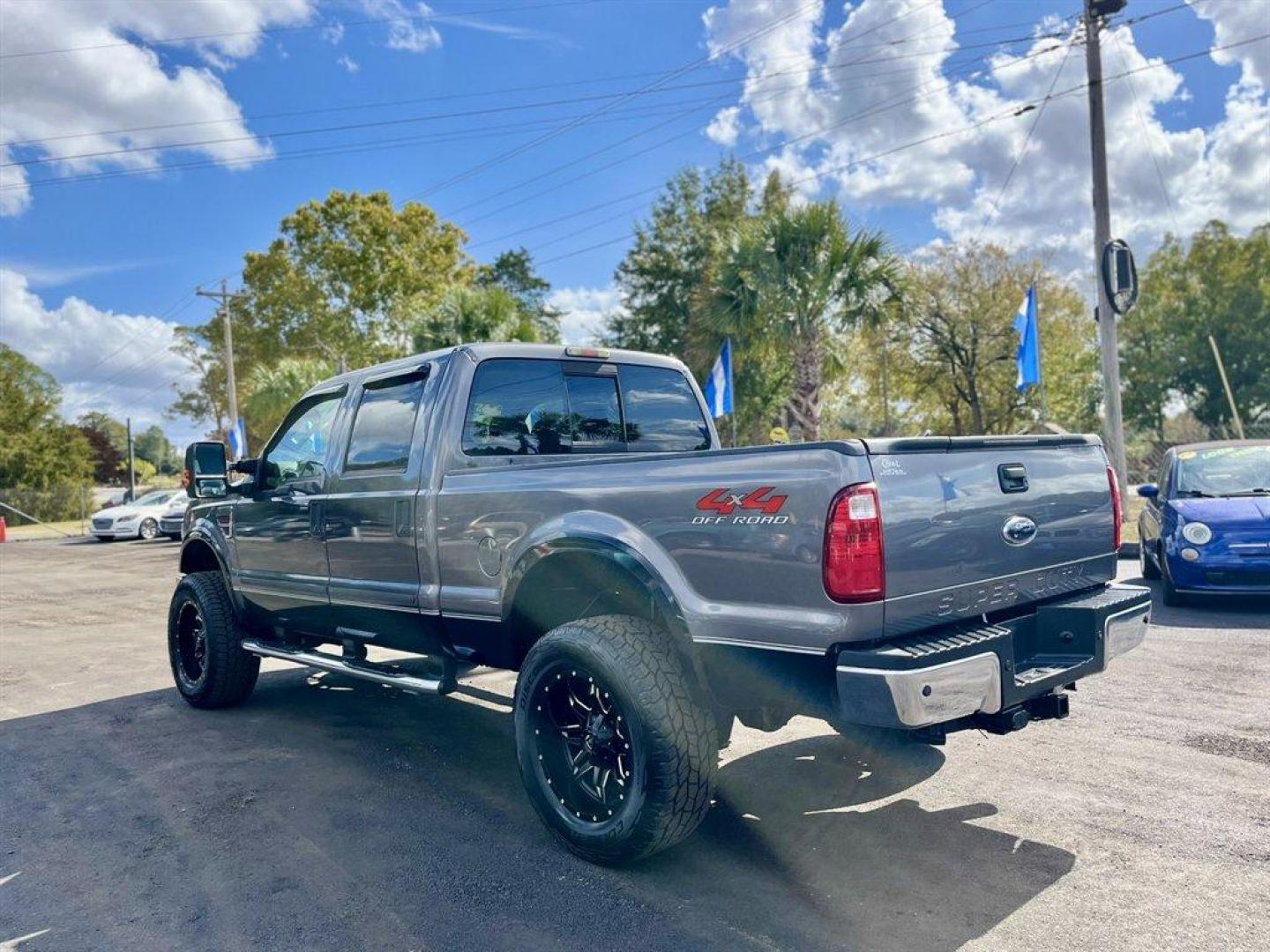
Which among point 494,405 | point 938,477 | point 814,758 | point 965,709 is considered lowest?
point 814,758

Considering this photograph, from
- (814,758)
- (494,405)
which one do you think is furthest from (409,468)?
(814,758)

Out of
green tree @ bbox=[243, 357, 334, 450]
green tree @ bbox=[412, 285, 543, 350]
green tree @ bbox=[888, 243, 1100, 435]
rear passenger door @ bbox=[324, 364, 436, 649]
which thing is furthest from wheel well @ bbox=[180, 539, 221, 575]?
green tree @ bbox=[888, 243, 1100, 435]

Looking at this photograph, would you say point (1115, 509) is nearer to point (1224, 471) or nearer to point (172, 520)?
point (1224, 471)

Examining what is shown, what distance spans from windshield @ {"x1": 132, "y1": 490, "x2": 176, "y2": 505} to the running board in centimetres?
2583

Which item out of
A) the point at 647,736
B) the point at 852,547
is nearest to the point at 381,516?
the point at 647,736

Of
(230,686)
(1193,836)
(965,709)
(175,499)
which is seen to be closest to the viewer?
(965,709)

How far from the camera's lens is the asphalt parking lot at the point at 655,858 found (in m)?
3.01

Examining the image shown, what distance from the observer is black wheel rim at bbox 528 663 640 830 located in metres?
3.44

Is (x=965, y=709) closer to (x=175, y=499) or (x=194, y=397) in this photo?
(x=175, y=499)

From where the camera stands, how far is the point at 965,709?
2990 mm

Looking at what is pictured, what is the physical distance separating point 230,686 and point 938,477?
4572 mm

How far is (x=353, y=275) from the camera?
3891 cm

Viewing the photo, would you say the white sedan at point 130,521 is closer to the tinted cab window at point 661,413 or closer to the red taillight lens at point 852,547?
the tinted cab window at point 661,413

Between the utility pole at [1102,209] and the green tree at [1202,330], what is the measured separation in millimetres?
30082
